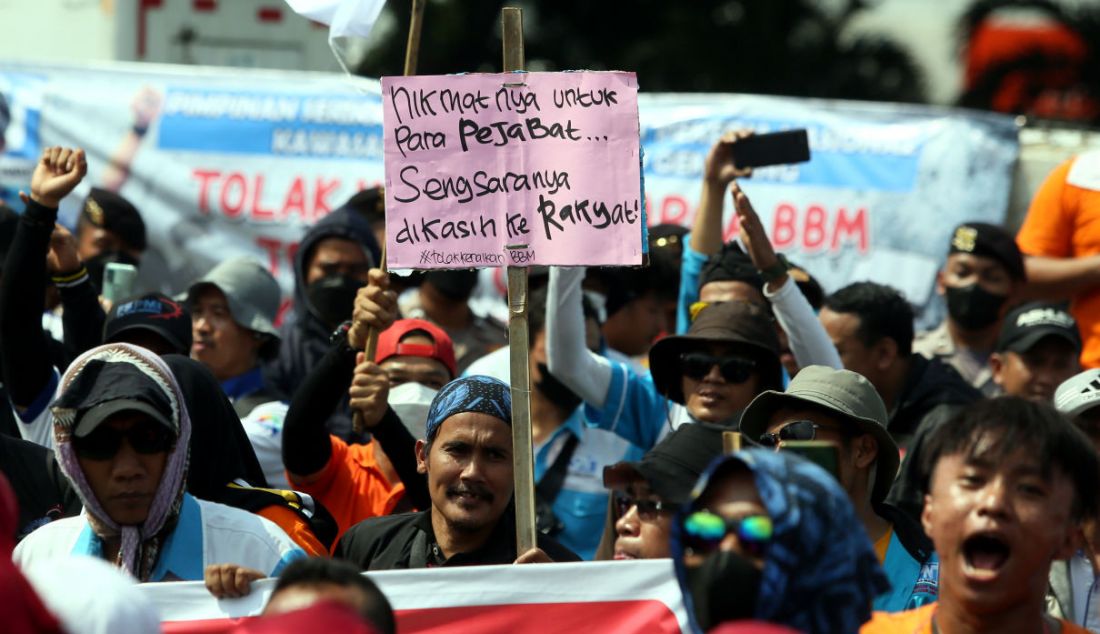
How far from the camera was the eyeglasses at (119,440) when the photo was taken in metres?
4.27

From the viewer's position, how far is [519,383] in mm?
4578

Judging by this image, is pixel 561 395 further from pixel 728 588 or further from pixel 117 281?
pixel 728 588

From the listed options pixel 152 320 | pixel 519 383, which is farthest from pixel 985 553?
pixel 152 320

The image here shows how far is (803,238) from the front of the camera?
27.9 ft

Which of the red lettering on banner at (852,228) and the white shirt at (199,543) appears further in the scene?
the red lettering on banner at (852,228)

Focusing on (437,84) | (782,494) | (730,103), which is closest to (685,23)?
(730,103)

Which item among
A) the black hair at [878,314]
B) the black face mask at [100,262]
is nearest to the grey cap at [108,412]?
the black hair at [878,314]

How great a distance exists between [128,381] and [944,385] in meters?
2.74

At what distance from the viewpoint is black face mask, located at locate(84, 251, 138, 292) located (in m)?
7.26

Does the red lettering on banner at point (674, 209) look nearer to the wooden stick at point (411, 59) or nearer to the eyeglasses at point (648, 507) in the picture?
the wooden stick at point (411, 59)

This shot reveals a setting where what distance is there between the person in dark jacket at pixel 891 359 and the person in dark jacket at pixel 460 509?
155 centimetres

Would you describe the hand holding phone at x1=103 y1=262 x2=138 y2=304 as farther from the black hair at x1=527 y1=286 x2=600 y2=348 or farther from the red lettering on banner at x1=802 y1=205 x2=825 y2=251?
the red lettering on banner at x1=802 y1=205 x2=825 y2=251

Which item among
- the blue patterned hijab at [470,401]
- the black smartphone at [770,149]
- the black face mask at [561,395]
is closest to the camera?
the blue patterned hijab at [470,401]

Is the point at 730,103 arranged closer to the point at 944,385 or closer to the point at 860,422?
the point at 944,385
